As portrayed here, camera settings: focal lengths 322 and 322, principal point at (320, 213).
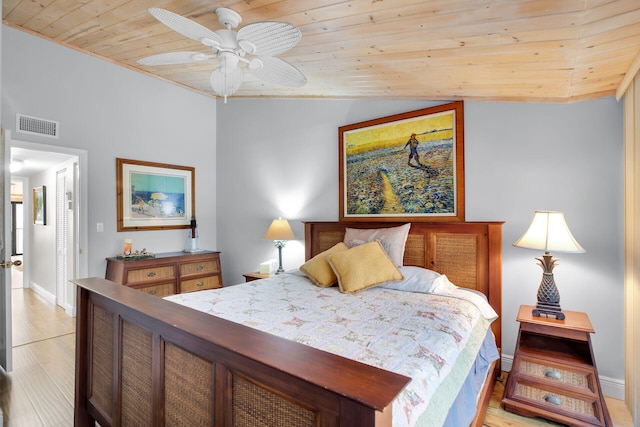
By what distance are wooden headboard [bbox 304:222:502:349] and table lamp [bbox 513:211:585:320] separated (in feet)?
1.11

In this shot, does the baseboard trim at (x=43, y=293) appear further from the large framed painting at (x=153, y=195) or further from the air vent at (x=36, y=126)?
the air vent at (x=36, y=126)

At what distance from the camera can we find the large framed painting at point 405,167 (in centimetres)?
299

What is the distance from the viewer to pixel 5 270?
2693 millimetres

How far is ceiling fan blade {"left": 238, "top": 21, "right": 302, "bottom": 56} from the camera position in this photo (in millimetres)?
1690

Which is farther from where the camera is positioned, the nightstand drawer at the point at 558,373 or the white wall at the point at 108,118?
the white wall at the point at 108,118

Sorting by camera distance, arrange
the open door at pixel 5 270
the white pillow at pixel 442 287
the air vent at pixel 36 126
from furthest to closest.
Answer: the air vent at pixel 36 126
the open door at pixel 5 270
the white pillow at pixel 442 287

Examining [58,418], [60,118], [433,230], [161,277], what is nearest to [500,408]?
[433,230]

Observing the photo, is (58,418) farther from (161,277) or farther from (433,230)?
(433,230)

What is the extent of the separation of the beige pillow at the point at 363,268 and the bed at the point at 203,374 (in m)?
0.93

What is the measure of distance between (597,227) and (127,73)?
200 inches

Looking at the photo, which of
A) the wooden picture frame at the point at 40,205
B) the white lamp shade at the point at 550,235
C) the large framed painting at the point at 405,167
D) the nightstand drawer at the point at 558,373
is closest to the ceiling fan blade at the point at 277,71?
the large framed painting at the point at 405,167

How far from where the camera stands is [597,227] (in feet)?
7.91

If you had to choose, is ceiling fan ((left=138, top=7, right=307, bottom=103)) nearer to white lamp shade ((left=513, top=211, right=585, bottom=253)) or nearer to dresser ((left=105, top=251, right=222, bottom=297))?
white lamp shade ((left=513, top=211, right=585, bottom=253))

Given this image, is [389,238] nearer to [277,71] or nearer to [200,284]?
[277,71]
